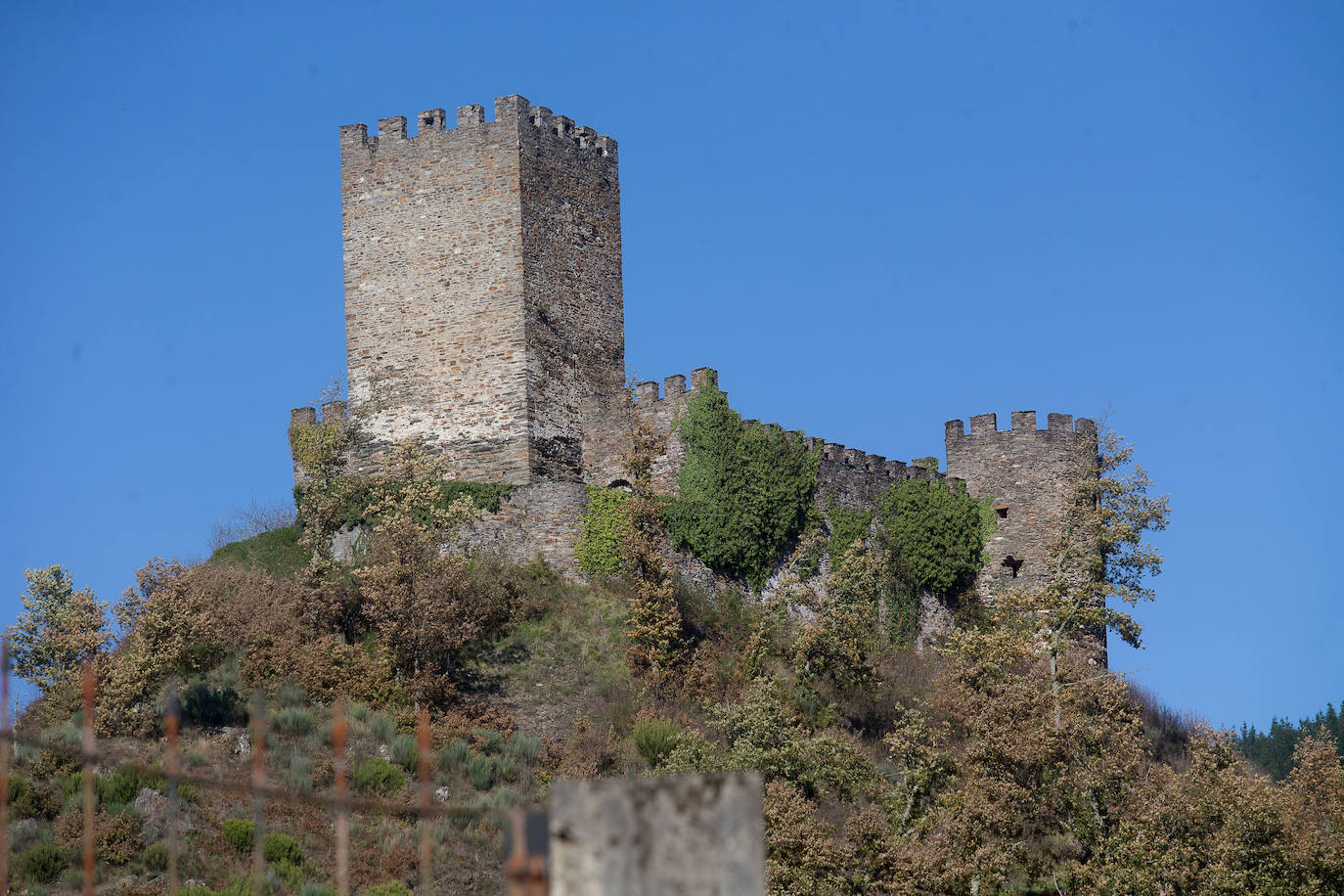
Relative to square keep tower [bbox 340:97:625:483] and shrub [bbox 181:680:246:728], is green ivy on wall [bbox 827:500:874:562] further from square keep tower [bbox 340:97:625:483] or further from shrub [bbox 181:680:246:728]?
shrub [bbox 181:680:246:728]

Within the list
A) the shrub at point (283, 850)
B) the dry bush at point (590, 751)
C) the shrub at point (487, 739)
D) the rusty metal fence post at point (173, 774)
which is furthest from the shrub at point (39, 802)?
the dry bush at point (590, 751)

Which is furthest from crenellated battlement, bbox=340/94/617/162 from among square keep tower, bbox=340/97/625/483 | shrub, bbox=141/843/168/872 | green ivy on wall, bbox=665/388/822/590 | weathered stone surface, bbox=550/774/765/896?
weathered stone surface, bbox=550/774/765/896

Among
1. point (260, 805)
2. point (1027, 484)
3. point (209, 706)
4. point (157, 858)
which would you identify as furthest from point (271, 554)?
point (260, 805)

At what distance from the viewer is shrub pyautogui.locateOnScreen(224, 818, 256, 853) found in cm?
2288

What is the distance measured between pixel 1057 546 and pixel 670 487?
348 inches

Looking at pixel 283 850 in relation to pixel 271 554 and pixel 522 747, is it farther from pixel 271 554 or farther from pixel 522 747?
pixel 271 554

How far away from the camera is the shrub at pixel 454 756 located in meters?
26.2

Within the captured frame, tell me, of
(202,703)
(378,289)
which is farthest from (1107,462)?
(202,703)

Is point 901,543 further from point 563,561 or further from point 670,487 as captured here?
point 563,561

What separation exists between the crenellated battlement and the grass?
325 inches

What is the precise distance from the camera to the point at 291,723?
87.2 feet

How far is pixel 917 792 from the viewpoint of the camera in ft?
82.3

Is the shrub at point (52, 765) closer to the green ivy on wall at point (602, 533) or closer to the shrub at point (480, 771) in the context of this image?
the shrub at point (480, 771)

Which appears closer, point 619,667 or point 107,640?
point 107,640
